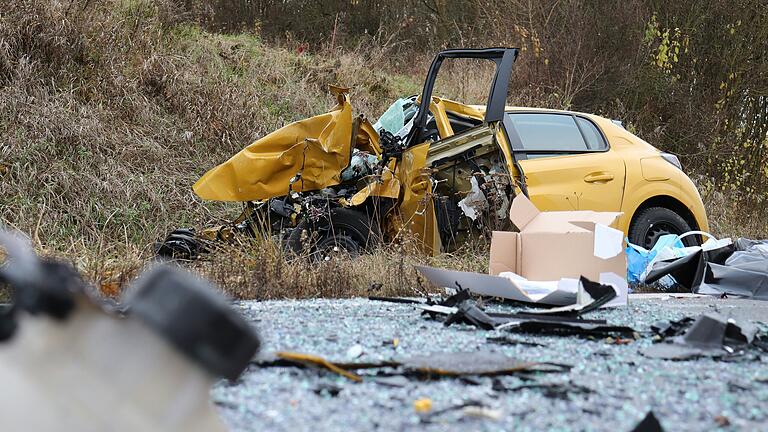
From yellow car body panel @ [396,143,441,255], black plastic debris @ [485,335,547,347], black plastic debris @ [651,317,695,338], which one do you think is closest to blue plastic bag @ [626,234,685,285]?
yellow car body panel @ [396,143,441,255]

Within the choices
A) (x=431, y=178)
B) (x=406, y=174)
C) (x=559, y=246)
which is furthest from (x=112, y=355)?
(x=406, y=174)

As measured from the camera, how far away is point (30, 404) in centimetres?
142

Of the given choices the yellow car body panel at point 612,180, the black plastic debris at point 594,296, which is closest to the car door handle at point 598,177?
the yellow car body panel at point 612,180

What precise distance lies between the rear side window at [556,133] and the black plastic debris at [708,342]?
4285 mm

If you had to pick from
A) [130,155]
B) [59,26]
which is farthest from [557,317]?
[59,26]

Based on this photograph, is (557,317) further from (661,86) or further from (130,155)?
(661,86)

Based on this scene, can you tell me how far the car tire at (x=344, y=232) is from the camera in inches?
263

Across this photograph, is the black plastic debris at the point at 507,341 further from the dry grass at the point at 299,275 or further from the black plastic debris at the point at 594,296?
the dry grass at the point at 299,275

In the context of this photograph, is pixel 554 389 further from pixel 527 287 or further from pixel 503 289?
pixel 527 287

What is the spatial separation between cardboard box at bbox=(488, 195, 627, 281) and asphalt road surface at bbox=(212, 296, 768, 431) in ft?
4.17

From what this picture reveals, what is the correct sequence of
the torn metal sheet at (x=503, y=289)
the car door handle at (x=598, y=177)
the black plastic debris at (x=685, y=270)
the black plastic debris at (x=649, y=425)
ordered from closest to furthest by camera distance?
the black plastic debris at (x=649, y=425) < the torn metal sheet at (x=503, y=289) < the black plastic debris at (x=685, y=270) < the car door handle at (x=598, y=177)

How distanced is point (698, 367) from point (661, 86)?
11.9 m

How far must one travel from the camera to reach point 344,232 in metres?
6.89

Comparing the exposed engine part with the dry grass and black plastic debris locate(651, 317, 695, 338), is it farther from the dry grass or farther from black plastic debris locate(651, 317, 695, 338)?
black plastic debris locate(651, 317, 695, 338)
